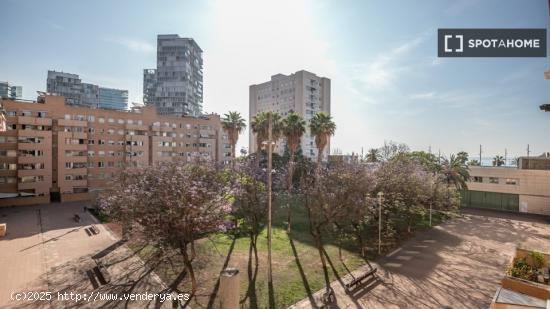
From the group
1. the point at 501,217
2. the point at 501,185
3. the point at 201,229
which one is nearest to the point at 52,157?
the point at 201,229

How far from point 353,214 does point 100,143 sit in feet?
161

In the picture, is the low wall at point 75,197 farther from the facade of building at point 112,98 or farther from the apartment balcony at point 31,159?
the facade of building at point 112,98

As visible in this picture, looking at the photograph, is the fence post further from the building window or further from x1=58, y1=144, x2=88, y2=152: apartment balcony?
x1=58, y1=144, x2=88, y2=152: apartment balcony

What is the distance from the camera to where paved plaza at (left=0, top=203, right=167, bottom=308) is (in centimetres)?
1412

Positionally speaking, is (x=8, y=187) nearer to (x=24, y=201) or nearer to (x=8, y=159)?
(x=24, y=201)

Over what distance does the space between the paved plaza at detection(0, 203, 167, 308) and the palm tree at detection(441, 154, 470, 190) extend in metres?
41.1

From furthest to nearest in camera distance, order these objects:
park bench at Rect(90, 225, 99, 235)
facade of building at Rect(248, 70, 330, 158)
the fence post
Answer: facade of building at Rect(248, 70, 330, 158)
park bench at Rect(90, 225, 99, 235)
the fence post

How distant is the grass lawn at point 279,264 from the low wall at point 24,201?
1439 inches

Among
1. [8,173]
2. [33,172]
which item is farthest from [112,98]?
[33,172]

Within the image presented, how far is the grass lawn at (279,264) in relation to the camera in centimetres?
1379

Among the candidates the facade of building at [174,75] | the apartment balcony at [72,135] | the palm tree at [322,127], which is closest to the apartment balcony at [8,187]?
the apartment balcony at [72,135]

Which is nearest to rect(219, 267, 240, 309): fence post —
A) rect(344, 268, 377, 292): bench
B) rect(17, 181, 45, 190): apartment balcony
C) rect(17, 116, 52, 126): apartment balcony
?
rect(344, 268, 377, 292): bench

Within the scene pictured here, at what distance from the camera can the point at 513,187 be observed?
130ft

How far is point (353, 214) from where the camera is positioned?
16.7 metres
